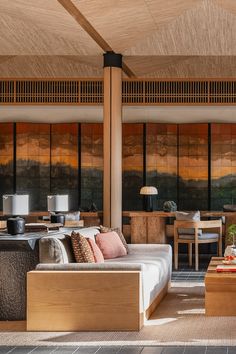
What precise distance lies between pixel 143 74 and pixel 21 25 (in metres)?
3.93

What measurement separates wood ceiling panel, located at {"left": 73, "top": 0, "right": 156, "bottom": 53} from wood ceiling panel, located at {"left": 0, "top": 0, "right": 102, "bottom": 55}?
0.29m

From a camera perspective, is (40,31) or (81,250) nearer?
(81,250)

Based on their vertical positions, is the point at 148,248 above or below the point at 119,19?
below

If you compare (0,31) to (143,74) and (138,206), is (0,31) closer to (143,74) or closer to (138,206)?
(143,74)

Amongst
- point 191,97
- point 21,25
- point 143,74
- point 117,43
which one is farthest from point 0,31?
point 191,97

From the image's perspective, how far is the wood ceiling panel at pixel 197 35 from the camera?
30.5 ft

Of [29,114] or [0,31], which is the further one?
[29,114]

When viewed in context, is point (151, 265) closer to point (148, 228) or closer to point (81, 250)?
point (81, 250)

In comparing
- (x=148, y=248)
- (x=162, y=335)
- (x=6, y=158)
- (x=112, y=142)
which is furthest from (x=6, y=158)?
(x=162, y=335)

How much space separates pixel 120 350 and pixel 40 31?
5.87m

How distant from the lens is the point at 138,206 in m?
13.9

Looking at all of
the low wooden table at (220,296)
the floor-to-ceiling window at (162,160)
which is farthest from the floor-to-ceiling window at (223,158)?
the low wooden table at (220,296)

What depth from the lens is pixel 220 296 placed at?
658 cm

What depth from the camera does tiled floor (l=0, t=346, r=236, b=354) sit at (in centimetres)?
516
